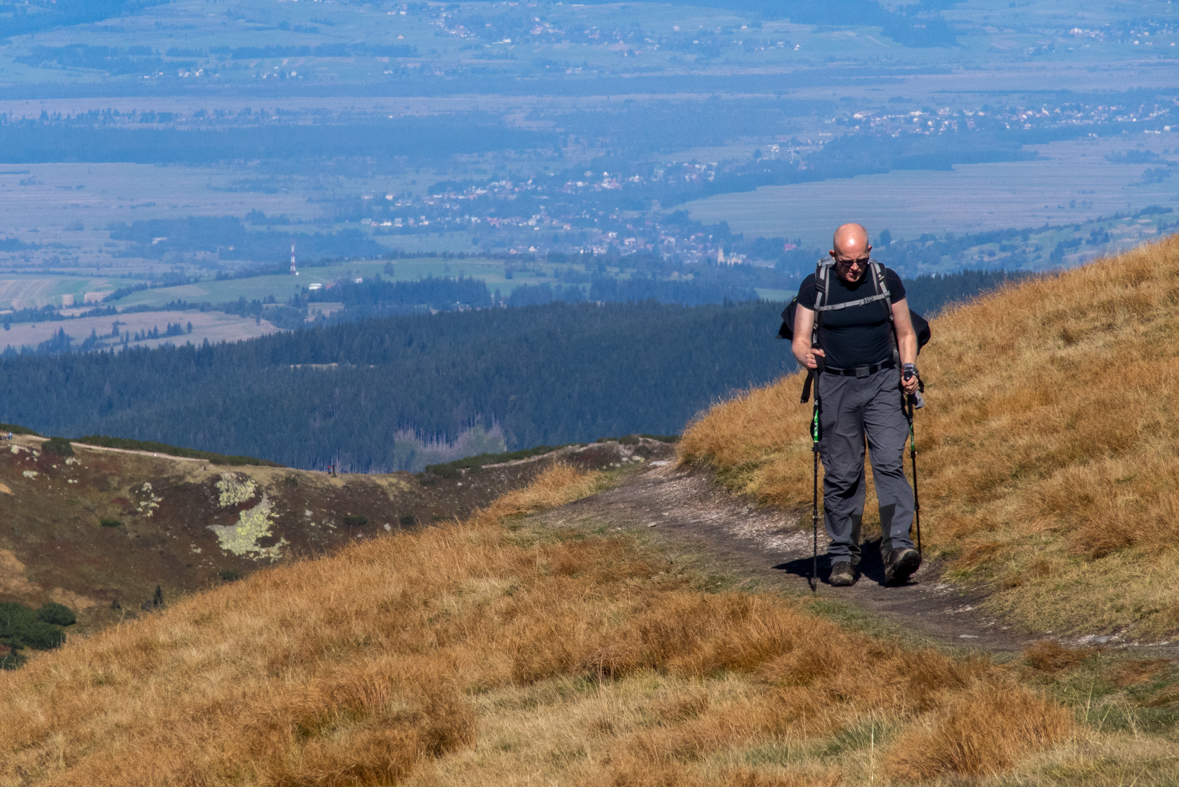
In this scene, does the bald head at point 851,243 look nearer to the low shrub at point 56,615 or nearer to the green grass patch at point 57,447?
the low shrub at point 56,615

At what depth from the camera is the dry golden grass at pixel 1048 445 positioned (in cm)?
995

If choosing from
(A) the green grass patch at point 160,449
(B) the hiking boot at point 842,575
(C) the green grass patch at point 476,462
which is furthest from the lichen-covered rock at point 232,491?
(B) the hiking boot at point 842,575

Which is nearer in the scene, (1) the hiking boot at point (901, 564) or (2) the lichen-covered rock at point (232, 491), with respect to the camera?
(1) the hiking boot at point (901, 564)

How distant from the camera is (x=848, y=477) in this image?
11.1 metres

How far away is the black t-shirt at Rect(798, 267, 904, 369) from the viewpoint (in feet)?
35.2

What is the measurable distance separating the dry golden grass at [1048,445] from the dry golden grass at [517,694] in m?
1.93

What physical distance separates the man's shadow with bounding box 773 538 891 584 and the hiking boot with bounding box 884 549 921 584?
42 cm

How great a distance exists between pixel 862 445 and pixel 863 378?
672 mm

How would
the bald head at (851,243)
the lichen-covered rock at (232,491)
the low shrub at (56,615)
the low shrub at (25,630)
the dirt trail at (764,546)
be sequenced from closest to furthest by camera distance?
1. the dirt trail at (764,546)
2. the bald head at (851,243)
3. the low shrub at (25,630)
4. the low shrub at (56,615)
5. the lichen-covered rock at (232,491)

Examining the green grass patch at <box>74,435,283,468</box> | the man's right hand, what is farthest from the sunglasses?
the green grass patch at <box>74,435,283,468</box>

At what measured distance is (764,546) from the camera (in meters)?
13.9

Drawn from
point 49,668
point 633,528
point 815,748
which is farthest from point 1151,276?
point 49,668

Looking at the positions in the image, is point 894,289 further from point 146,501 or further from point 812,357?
point 146,501

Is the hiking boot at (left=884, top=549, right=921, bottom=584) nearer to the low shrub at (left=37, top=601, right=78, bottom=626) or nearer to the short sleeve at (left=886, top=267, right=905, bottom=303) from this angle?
the short sleeve at (left=886, top=267, right=905, bottom=303)
